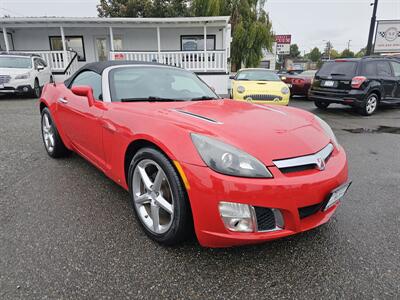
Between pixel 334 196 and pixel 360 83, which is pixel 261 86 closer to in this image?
pixel 360 83

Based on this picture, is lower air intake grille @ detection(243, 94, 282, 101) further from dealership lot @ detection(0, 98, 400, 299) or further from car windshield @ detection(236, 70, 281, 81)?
dealership lot @ detection(0, 98, 400, 299)

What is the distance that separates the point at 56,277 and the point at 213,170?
119 centimetres

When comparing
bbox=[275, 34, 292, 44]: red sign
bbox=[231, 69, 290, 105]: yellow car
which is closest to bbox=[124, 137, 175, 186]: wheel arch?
bbox=[231, 69, 290, 105]: yellow car

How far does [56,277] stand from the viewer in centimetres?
178

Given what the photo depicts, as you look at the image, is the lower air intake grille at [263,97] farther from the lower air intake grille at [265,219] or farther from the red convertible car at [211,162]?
the lower air intake grille at [265,219]

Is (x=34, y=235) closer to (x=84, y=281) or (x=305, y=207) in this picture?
(x=84, y=281)

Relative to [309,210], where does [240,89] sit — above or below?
above

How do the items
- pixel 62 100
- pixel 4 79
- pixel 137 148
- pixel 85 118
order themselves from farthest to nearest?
pixel 4 79
pixel 62 100
pixel 85 118
pixel 137 148

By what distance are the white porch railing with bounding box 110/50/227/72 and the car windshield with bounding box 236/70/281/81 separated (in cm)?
461

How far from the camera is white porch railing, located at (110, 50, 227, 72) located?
13.6m

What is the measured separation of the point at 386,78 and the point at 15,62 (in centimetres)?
1221

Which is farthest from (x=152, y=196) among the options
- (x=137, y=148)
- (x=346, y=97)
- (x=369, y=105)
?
(x=369, y=105)

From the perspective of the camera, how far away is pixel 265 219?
67.9 inches

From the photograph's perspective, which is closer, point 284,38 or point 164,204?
point 164,204
